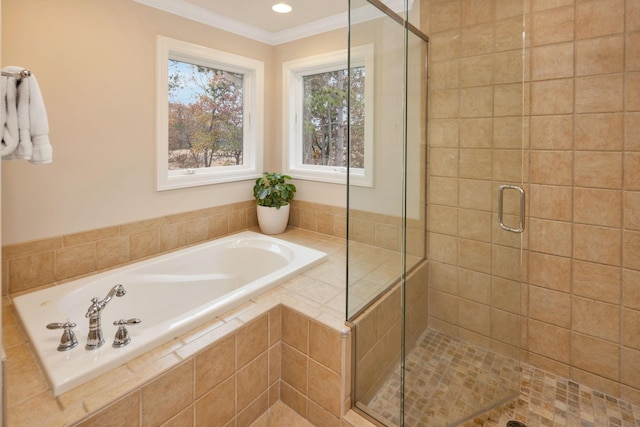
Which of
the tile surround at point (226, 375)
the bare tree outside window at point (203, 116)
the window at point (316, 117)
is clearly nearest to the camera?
the tile surround at point (226, 375)

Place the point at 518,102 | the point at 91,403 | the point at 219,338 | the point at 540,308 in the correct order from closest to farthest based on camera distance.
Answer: the point at 91,403
the point at 219,338
the point at 518,102
the point at 540,308

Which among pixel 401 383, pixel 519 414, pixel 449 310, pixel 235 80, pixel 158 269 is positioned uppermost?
pixel 235 80

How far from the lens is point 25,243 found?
1911 millimetres

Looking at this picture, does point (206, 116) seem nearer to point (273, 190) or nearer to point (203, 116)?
point (203, 116)

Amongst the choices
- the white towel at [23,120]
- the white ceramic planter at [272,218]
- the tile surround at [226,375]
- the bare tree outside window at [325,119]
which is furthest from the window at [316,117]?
the white towel at [23,120]

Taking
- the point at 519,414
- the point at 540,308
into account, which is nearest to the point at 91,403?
the point at 519,414

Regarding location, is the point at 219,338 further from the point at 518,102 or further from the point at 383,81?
the point at 518,102

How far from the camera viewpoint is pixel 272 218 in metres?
3.04

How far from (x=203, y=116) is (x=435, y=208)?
1.98m

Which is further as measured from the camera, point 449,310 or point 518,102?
point 449,310

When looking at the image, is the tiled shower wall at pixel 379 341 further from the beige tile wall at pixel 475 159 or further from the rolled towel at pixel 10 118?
the rolled towel at pixel 10 118

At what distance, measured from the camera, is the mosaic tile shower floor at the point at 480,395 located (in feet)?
5.38

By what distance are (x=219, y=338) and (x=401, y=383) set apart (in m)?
0.86

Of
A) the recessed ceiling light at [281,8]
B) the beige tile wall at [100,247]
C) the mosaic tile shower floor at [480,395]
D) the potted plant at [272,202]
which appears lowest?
the mosaic tile shower floor at [480,395]
